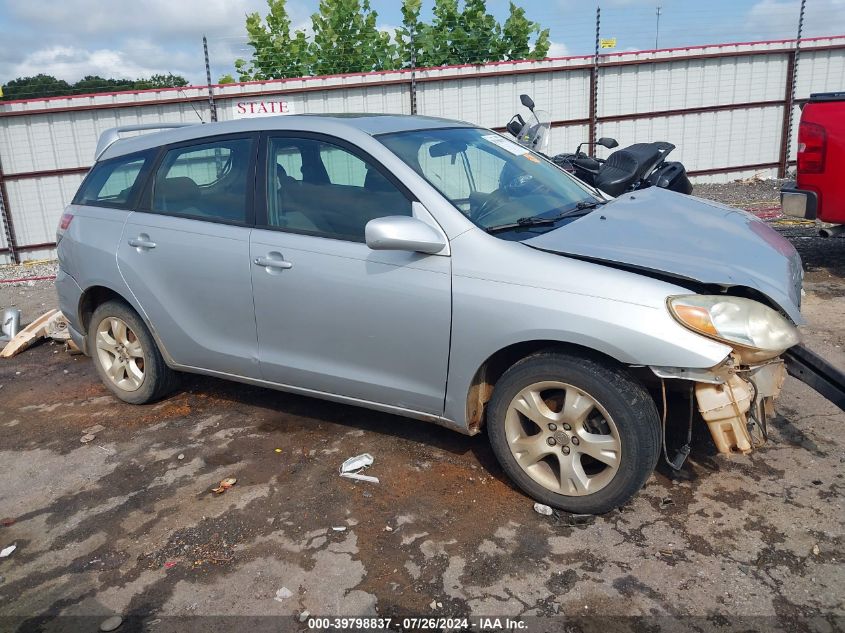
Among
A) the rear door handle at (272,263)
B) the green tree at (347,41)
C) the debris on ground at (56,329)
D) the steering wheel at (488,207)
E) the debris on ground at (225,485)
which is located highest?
the green tree at (347,41)

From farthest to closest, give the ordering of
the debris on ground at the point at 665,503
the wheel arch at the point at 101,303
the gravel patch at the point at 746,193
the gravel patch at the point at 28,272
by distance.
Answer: the gravel patch at the point at 746,193 < the gravel patch at the point at 28,272 < the wheel arch at the point at 101,303 < the debris on ground at the point at 665,503

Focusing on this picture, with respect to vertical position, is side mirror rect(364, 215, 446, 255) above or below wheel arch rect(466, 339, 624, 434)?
above

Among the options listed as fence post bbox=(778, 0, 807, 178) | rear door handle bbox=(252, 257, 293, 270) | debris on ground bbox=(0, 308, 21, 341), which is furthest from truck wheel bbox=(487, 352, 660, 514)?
fence post bbox=(778, 0, 807, 178)

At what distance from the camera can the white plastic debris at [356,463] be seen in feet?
12.3

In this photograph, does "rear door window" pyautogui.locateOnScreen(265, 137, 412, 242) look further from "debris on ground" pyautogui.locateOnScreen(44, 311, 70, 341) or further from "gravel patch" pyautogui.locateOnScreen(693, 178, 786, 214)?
"gravel patch" pyautogui.locateOnScreen(693, 178, 786, 214)

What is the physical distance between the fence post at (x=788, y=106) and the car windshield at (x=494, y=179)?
12599 mm

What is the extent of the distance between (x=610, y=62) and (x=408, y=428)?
11.9 m

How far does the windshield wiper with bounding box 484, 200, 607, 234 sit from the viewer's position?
3434mm

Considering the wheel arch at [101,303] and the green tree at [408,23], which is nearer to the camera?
the wheel arch at [101,303]

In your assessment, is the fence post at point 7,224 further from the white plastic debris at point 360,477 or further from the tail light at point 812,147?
the tail light at point 812,147

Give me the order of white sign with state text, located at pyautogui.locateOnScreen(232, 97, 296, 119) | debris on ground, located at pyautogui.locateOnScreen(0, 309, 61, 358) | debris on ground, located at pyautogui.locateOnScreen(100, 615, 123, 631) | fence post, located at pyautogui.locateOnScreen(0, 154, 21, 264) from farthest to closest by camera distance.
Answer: white sign with state text, located at pyautogui.locateOnScreen(232, 97, 296, 119) < fence post, located at pyautogui.locateOnScreen(0, 154, 21, 264) < debris on ground, located at pyautogui.locateOnScreen(0, 309, 61, 358) < debris on ground, located at pyautogui.locateOnScreen(100, 615, 123, 631)

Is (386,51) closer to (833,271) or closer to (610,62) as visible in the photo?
(610,62)

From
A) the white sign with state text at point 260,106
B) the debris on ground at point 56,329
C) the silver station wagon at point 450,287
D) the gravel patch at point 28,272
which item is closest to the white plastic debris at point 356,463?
the silver station wagon at point 450,287

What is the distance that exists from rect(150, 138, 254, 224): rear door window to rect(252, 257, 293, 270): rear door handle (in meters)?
0.29
